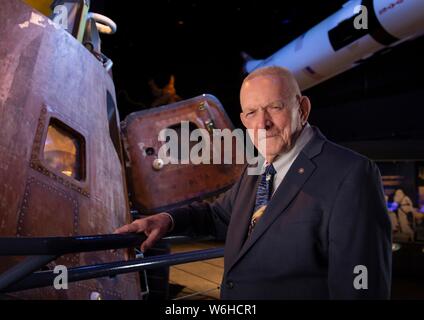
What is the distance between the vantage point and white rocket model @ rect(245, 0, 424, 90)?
17.9ft

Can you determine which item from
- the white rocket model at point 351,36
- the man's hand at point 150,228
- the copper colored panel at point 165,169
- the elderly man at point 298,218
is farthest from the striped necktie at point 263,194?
the white rocket model at point 351,36

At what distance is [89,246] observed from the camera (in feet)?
4.22

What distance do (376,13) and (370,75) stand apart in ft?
9.68

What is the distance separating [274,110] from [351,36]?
19.1 feet

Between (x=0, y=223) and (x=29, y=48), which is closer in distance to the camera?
(x=0, y=223)

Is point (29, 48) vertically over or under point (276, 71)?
over

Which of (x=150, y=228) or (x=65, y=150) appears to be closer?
(x=150, y=228)

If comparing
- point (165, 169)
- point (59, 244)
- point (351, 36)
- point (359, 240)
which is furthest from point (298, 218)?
point (351, 36)

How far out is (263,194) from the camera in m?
1.34

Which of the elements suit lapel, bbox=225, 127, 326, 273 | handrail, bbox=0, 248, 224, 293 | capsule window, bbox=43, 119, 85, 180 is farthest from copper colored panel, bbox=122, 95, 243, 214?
suit lapel, bbox=225, 127, 326, 273

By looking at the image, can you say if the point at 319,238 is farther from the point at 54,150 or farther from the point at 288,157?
the point at 54,150

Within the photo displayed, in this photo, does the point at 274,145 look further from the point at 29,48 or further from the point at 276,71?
the point at 29,48

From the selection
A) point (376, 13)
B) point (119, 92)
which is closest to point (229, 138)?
point (376, 13)

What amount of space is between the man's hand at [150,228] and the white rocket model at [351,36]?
530cm
